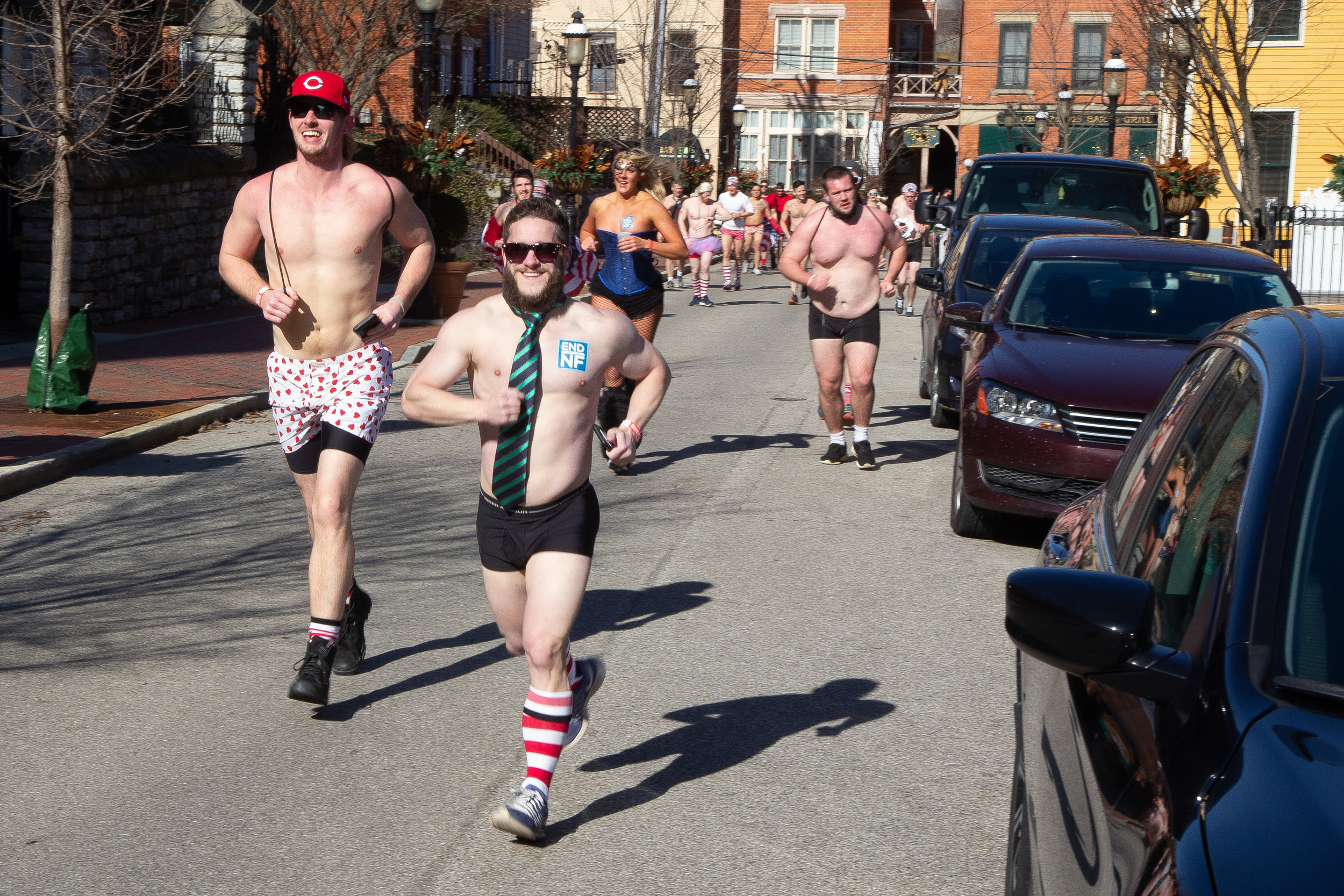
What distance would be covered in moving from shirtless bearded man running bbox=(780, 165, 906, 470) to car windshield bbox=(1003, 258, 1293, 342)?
4.01 feet

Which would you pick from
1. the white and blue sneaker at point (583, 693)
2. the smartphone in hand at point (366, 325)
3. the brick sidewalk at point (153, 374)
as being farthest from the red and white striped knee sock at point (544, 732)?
the brick sidewalk at point (153, 374)

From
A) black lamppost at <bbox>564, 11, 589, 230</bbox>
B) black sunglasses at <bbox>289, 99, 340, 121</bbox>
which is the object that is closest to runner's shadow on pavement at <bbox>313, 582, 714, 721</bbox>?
black sunglasses at <bbox>289, 99, 340, 121</bbox>

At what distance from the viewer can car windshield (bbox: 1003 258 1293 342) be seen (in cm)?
883

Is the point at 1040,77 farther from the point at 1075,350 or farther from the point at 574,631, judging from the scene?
the point at 574,631

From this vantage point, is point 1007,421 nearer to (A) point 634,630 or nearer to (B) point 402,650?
(A) point 634,630

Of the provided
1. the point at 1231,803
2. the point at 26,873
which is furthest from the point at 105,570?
the point at 1231,803

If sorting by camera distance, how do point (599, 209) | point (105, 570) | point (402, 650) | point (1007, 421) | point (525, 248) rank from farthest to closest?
point (599, 209) < point (1007, 421) < point (105, 570) < point (402, 650) < point (525, 248)

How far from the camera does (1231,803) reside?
6.47 ft

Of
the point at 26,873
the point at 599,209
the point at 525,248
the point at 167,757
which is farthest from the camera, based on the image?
the point at 599,209

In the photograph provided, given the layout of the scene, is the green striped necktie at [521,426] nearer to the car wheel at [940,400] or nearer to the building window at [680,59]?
the car wheel at [940,400]

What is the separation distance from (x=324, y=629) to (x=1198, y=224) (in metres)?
14.5

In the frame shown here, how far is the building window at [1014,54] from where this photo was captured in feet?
178

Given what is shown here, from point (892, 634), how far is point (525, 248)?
288 centimetres

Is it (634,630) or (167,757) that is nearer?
(167,757)
